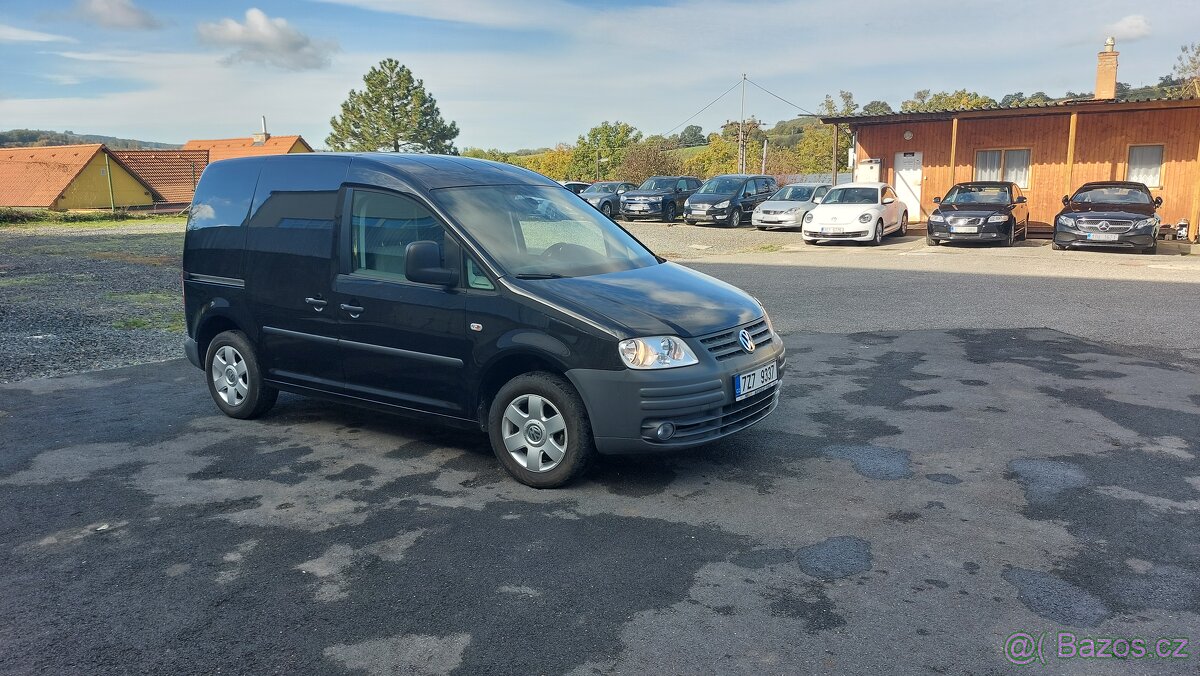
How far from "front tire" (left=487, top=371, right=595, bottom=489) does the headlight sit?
0.42 metres

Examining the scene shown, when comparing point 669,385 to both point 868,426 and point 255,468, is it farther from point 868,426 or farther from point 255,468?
point 255,468

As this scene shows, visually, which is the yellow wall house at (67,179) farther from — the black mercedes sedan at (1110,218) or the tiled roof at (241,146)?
the black mercedes sedan at (1110,218)

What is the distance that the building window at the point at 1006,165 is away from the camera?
25141 mm

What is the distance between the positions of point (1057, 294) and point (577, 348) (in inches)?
423

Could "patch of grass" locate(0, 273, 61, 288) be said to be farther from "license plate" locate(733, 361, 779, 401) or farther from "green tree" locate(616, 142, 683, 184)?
"green tree" locate(616, 142, 683, 184)

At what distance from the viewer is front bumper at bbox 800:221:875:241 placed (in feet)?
71.2

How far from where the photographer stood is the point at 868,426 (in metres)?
6.27

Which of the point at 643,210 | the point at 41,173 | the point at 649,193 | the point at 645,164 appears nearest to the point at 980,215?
the point at 643,210

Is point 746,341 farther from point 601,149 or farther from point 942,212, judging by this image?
point 601,149

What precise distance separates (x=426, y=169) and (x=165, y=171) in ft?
184

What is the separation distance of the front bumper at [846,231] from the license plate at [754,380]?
17306mm

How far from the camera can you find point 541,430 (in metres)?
5.04

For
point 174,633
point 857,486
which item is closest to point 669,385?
point 857,486

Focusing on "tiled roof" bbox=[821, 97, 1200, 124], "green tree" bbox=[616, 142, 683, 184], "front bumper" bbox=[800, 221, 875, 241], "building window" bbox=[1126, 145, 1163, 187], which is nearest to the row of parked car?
"front bumper" bbox=[800, 221, 875, 241]
